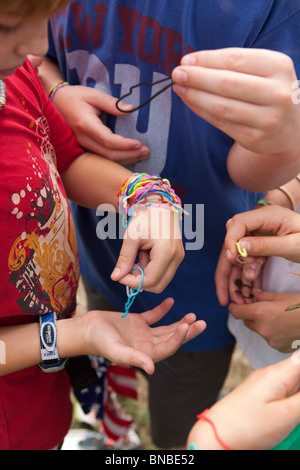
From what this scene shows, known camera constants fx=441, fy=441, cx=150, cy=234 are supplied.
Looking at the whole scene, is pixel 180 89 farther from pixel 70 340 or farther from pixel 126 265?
pixel 70 340

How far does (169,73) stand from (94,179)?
0.28m

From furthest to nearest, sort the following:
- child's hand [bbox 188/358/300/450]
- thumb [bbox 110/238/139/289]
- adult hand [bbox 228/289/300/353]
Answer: adult hand [bbox 228/289/300/353], thumb [bbox 110/238/139/289], child's hand [bbox 188/358/300/450]

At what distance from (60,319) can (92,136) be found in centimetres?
40

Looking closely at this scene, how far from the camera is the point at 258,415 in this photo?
58 cm

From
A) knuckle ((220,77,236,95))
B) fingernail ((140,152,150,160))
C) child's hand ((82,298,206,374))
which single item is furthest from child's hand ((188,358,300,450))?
fingernail ((140,152,150,160))

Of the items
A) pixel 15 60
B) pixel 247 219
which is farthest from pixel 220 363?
pixel 15 60

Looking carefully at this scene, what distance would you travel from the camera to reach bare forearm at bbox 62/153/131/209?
957 millimetres

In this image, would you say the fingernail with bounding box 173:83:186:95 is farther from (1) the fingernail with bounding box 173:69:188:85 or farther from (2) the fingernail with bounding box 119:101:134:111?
(2) the fingernail with bounding box 119:101:134:111

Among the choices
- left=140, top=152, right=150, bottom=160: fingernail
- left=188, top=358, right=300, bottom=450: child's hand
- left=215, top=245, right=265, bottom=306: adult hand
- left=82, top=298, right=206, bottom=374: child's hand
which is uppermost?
left=140, top=152, right=150, bottom=160: fingernail

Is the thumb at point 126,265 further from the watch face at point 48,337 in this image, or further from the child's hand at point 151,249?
the watch face at point 48,337

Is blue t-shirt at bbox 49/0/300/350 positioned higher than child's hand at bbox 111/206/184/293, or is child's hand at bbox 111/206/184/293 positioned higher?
blue t-shirt at bbox 49/0/300/350

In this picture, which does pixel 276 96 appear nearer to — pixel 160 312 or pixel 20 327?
pixel 160 312

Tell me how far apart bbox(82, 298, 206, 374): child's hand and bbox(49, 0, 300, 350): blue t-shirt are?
24 centimetres
